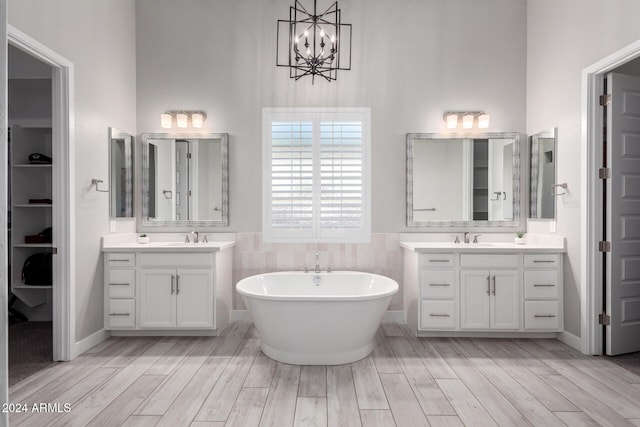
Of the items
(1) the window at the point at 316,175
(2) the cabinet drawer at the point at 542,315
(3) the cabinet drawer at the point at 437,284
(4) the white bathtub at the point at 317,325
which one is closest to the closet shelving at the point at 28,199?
Result: (1) the window at the point at 316,175

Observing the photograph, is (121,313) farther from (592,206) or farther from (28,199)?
(592,206)

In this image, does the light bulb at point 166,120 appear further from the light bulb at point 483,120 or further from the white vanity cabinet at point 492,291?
the light bulb at point 483,120

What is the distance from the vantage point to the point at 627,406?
2.29 m

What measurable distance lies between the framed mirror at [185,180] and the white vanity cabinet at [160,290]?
2.21ft

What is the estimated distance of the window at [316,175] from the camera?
4.16 m

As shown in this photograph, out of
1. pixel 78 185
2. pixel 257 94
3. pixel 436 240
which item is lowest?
pixel 436 240

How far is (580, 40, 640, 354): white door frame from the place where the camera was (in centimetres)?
316

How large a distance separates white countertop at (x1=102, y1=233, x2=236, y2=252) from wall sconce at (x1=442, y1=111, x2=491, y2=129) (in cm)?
267

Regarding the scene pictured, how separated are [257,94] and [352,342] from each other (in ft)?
9.09

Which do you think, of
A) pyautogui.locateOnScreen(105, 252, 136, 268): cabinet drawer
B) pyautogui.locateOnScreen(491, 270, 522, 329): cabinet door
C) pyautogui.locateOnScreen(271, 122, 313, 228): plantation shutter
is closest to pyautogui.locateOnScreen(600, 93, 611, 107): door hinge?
pyautogui.locateOnScreen(491, 270, 522, 329): cabinet door

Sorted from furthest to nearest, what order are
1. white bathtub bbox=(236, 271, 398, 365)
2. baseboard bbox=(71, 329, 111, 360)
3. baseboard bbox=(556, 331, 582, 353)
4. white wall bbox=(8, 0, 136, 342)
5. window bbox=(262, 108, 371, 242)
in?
window bbox=(262, 108, 371, 242), baseboard bbox=(556, 331, 582, 353), baseboard bbox=(71, 329, 111, 360), white wall bbox=(8, 0, 136, 342), white bathtub bbox=(236, 271, 398, 365)

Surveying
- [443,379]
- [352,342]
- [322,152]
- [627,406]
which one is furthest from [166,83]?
[627,406]

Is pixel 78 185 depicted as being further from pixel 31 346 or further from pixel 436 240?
pixel 436 240

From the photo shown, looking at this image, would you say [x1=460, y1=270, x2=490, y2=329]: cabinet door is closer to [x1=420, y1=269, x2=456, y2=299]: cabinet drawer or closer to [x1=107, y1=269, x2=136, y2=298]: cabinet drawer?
[x1=420, y1=269, x2=456, y2=299]: cabinet drawer
